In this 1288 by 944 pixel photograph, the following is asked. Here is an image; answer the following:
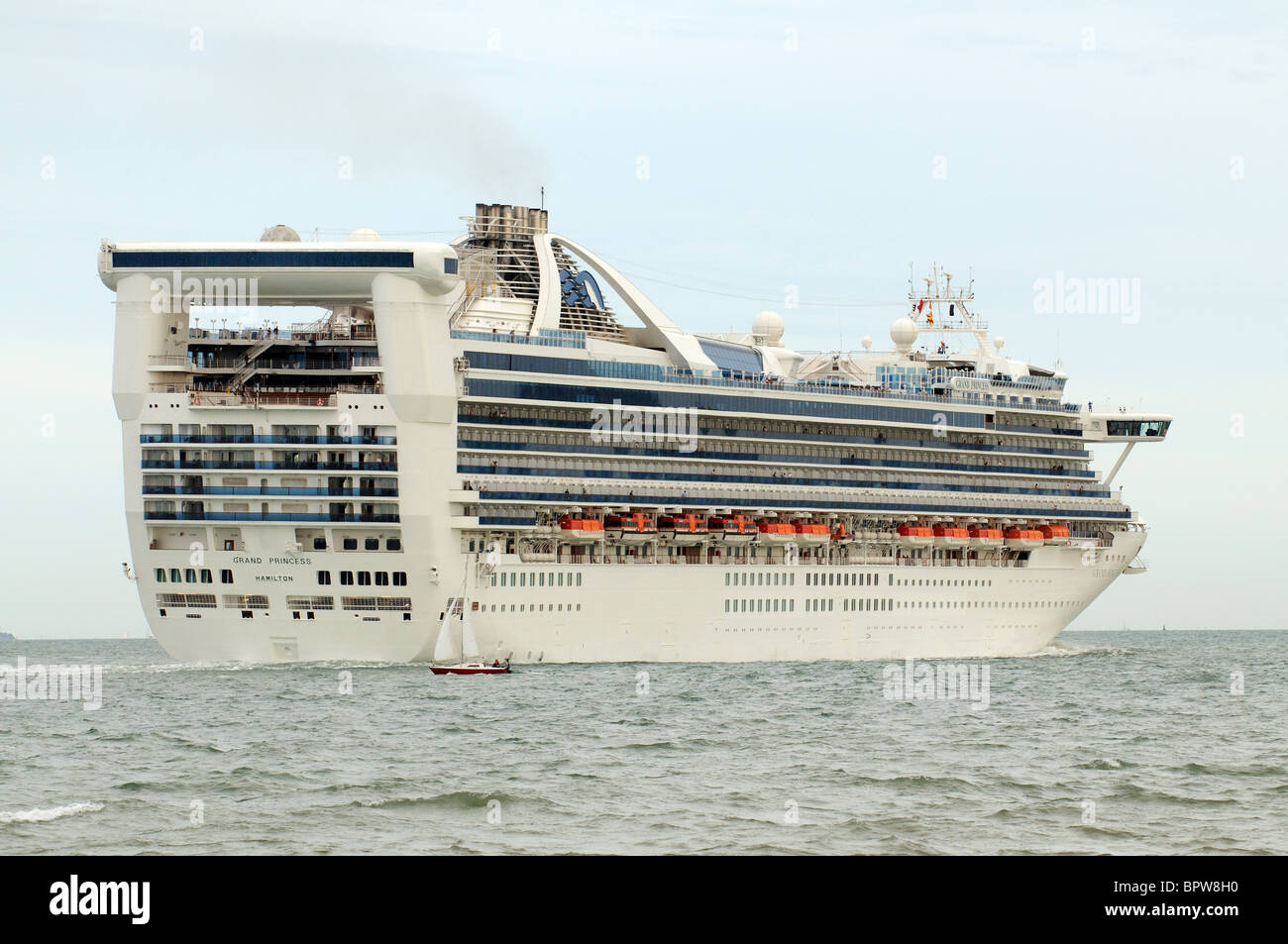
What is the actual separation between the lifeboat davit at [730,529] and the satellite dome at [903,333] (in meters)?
21.3

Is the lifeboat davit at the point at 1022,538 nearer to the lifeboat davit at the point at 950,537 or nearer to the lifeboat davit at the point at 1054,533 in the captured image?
the lifeboat davit at the point at 1054,533

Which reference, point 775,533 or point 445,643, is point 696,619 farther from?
point 445,643

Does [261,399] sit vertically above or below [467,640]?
above

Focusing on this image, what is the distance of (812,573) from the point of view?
263 ft

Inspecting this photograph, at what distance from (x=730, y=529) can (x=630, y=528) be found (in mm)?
5930

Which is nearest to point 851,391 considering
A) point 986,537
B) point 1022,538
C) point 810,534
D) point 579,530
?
point 810,534

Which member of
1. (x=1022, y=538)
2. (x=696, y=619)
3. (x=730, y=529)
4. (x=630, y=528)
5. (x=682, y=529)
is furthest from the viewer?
(x=1022, y=538)

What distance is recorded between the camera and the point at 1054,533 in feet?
299

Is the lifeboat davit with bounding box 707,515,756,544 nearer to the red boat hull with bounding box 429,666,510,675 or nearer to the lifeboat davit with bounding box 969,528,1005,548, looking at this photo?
the lifeboat davit with bounding box 969,528,1005,548

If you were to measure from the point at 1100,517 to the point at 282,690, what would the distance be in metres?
53.9

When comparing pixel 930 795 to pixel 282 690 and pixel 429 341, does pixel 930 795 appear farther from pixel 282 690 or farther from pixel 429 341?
pixel 429 341

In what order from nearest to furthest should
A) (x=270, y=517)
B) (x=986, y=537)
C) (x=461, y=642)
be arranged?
(x=270, y=517), (x=461, y=642), (x=986, y=537)

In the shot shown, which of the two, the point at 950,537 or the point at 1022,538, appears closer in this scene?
the point at 950,537
